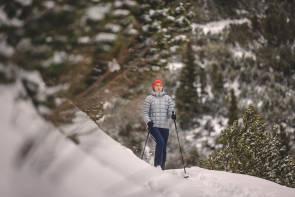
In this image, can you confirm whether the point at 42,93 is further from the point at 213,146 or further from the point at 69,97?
the point at 213,146

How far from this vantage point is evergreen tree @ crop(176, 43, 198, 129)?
28.5 metres

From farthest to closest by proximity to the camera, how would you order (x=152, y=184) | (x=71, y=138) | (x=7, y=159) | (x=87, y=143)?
(x=152, y=184), (x=87, y=143), (x=71, y=138), (x=7, y=159)

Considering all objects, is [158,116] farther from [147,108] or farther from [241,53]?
[241,53]

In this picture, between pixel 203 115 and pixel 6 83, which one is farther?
pixel 203 115

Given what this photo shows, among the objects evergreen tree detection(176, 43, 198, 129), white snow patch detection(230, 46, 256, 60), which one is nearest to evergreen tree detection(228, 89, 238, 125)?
evergreen tree detection(176, 43, 198, 129)

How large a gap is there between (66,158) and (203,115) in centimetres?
2805

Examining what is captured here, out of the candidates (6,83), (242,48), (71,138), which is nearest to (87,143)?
(71,138)

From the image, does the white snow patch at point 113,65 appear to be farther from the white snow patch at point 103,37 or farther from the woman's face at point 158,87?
the woman's face at point 158,87

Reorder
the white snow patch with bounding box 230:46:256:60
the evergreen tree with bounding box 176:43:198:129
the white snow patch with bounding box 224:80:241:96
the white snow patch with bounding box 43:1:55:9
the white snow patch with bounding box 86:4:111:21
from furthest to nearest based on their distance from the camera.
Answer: the white snow patch with bounding box 230:46:256:60
the white snow patch with bounding box 224:80:241:96
the evergreen tree with bounding box 176:43:198:129
the white snow patch with bounding box 86:4:111:21
the white snow patch with bounding box 43:1:55:9

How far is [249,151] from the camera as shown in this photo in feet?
32.2

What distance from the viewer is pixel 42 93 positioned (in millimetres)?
1901

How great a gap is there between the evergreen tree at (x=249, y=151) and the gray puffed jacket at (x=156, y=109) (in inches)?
236

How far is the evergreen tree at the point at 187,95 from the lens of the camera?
93.6ft

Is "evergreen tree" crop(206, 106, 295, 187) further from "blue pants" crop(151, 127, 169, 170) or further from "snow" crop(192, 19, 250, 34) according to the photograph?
"snow" crop(192, 19, 250, 34)
